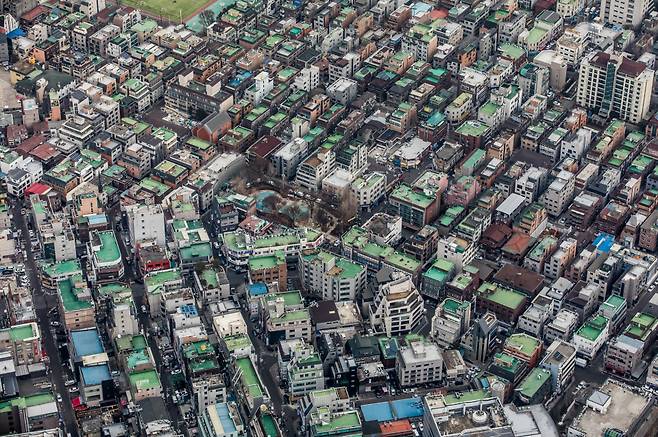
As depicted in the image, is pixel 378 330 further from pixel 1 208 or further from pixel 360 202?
pixel 1 208

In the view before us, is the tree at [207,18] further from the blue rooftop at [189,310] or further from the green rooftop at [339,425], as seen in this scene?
the green rooftop at [339,425]

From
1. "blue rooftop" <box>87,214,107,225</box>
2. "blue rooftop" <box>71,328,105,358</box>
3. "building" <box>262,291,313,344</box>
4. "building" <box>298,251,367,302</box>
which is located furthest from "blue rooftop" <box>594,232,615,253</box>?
"blue rooftop" <box>71,328,105,358</box>

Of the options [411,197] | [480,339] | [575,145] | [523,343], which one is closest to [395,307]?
[480,339]

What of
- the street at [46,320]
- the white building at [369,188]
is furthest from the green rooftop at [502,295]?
the street at [46,320]

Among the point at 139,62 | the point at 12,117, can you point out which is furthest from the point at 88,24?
the point at 12,117

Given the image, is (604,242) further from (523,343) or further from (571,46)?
(571,46)
